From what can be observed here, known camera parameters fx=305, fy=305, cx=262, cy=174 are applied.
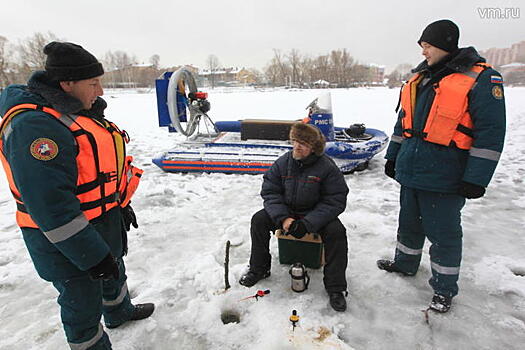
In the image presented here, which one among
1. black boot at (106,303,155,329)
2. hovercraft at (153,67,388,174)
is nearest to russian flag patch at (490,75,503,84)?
black boot at (106,303,155,329)

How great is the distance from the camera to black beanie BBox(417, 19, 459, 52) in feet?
6.31

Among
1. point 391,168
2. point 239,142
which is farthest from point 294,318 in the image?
point 239,142

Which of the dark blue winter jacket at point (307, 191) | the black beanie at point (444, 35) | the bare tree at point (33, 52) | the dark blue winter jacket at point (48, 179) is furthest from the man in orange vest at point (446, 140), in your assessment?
the bare tree at point (33, 52)

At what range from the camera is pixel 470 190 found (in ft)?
6.26

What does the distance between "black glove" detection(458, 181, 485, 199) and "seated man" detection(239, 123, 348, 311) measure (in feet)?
2.51

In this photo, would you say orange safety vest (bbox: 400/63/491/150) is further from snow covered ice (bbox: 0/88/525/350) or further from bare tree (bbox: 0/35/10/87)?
bare tree (bbox: 0/35/10/87)

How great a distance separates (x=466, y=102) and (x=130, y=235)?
3.23m

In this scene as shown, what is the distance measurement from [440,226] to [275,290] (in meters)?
1.30

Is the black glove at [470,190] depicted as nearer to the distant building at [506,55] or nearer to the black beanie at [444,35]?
the black beanie at [444,35]

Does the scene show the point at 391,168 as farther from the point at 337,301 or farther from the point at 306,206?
the point at 337,301

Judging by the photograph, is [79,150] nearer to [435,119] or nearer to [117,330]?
[117,330]

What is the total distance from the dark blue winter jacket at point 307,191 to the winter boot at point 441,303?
0.91m

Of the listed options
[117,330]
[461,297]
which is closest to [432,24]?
[461,297]

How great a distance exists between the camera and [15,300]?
2373 mm
